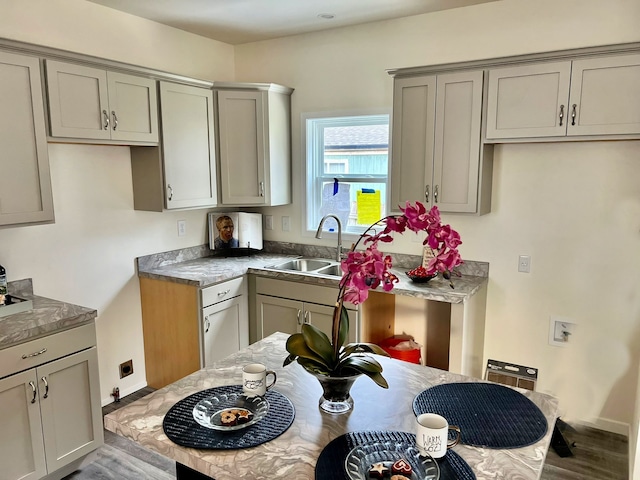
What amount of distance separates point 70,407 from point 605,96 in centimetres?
316

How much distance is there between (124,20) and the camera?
3088 millimetres

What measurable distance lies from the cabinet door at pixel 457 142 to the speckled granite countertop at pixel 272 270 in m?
0.49

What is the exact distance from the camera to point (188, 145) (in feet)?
10.8

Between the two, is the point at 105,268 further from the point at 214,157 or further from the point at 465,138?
the point at 465,138

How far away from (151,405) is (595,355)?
2607 millimetres

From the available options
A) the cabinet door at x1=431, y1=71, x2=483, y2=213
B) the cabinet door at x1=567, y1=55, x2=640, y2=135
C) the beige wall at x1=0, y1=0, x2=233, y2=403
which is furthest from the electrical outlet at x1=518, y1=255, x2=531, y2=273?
the beige wall at x1=0, y1=0, x2=233, y2=403

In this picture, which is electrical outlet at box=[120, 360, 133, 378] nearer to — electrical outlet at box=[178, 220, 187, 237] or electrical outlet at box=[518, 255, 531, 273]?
electrical outlet at box=[178, 220, 187, 237]

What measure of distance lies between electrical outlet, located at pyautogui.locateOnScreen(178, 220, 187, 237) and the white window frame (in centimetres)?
92

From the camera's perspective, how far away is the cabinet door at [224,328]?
318cm

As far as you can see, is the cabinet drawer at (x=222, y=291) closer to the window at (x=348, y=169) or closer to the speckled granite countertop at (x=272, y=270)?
the speckled granite countertop at (x=272, y=270)

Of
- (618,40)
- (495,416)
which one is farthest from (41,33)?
(618,40)

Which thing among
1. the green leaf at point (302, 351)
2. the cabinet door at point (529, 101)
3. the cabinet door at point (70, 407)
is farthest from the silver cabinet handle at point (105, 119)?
the cabinet door at point (529, 101)

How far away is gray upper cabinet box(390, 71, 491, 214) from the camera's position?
2.79m

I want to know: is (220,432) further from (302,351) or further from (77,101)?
(77,101)
